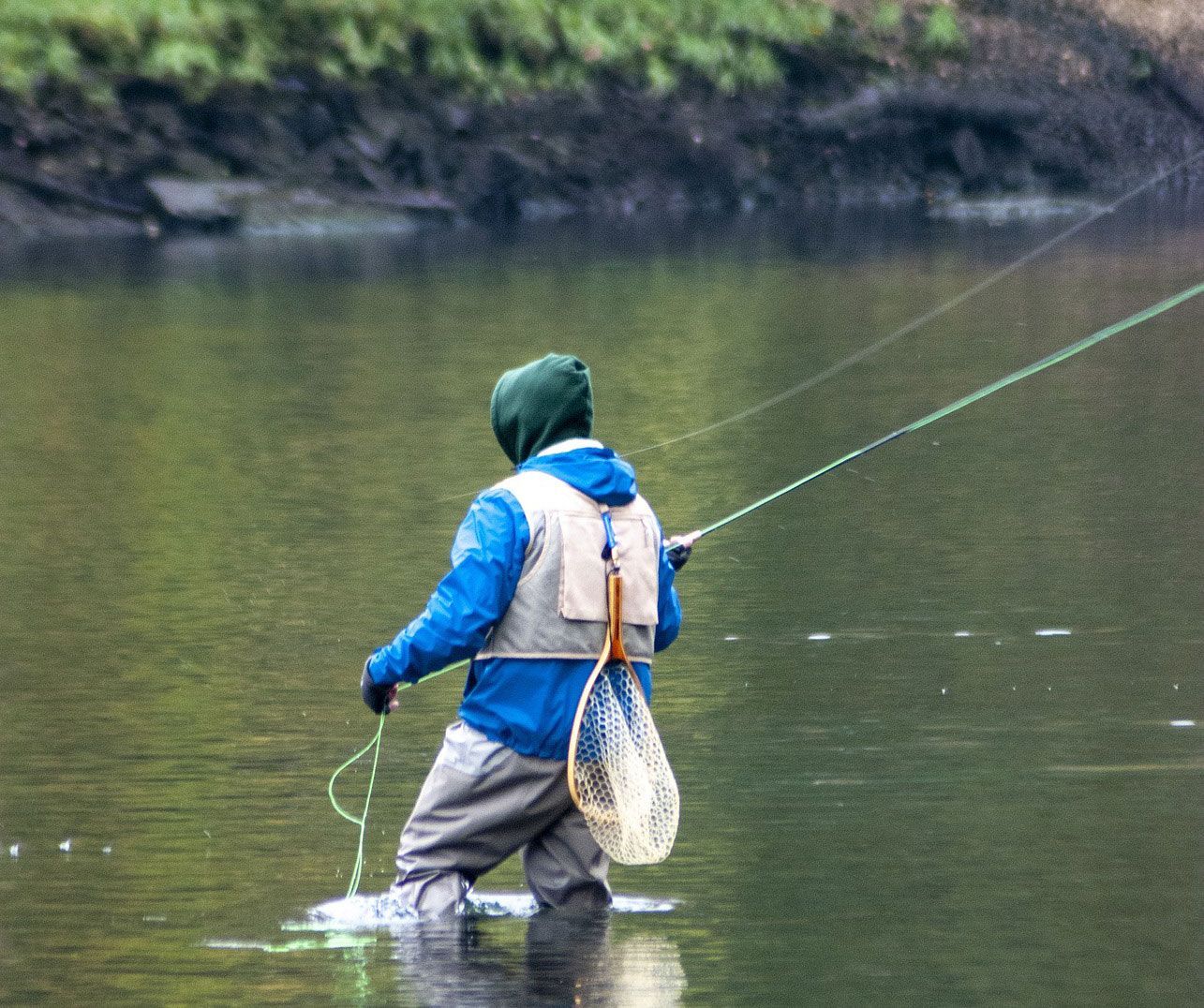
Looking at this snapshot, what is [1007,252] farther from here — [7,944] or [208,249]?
[7,944]

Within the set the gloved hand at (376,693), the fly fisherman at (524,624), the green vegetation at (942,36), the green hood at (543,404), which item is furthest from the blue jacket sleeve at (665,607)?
the green vegetation at (942,36)

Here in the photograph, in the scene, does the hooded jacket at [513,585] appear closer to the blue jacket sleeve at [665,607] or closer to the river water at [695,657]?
the blue jacket sleeve at [665,607]

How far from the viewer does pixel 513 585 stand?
16.0 ft

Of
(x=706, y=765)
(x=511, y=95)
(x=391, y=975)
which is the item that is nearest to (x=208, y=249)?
(x=511, y=95)

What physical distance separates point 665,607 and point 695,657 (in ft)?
9.16

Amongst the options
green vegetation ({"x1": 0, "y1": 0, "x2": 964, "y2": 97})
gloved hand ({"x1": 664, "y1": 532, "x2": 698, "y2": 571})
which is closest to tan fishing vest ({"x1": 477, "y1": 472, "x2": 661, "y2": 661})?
gloved hand ({"x1": 664, "y1": 532, "x2": 698, "y2": 571})

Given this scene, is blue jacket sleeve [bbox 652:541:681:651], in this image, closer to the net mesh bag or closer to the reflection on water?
the net mesh bag

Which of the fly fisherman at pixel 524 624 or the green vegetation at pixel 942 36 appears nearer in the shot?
the fly fisherman at pixel 524 624

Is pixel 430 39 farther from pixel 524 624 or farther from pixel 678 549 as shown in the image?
pixel 524 624

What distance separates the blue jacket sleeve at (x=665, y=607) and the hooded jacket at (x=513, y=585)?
0.19m

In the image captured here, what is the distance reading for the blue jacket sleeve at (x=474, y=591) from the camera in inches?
190

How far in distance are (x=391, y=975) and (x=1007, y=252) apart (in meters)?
18.9

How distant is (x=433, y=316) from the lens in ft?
60.3

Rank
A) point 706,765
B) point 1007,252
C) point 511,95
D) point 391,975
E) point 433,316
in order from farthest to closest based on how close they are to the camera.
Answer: point 511,95 < point 1007,252 < point 433,316 < point 706,765 < point 391,975
